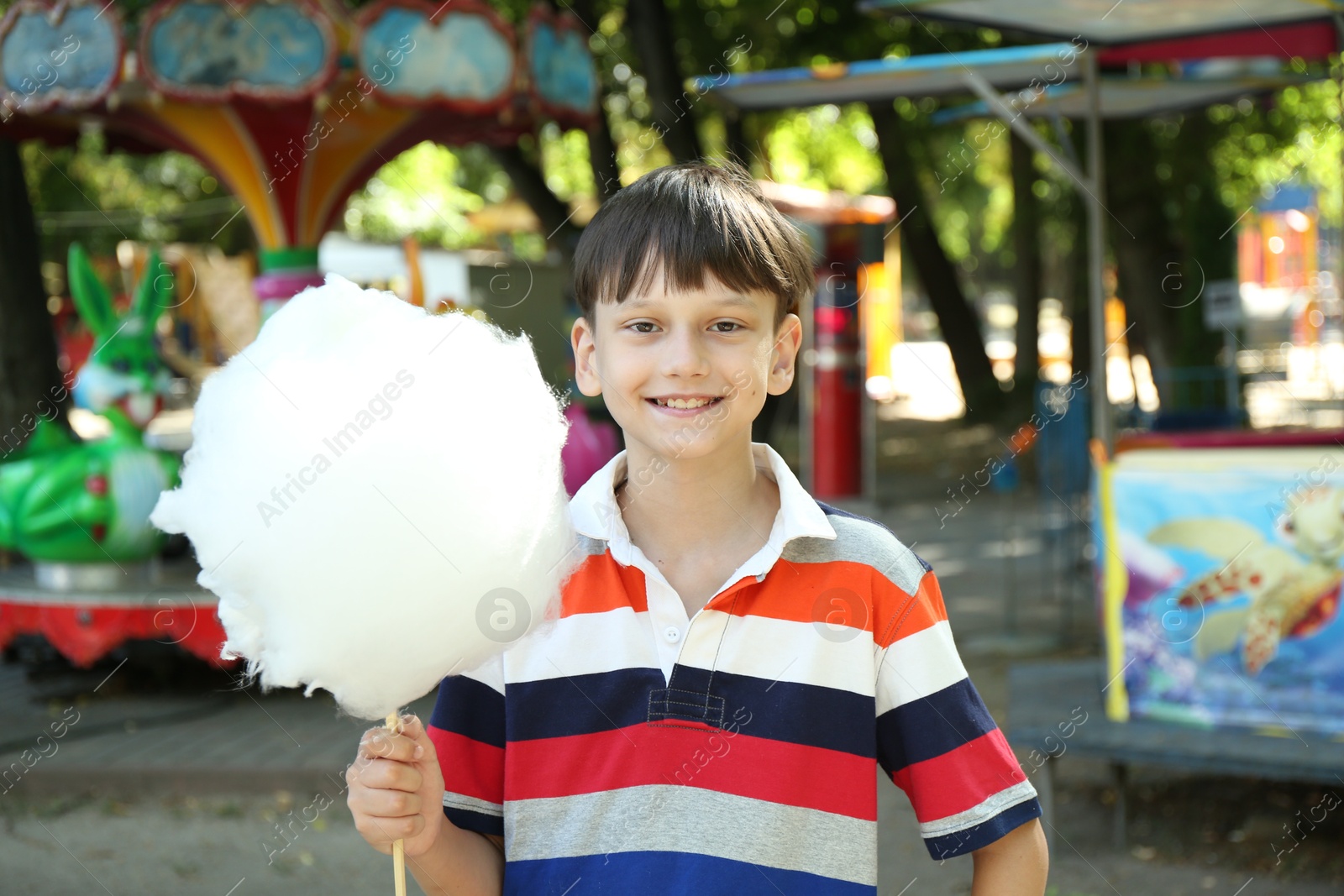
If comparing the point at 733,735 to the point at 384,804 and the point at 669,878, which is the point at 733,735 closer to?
the point at 669,878

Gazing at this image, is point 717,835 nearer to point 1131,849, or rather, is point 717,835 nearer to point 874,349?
point 1131,849

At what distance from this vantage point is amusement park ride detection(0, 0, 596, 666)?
554 centimetres

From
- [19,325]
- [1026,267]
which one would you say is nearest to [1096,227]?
[19,325]

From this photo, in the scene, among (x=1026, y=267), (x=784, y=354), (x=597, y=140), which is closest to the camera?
(x=784, y=354)

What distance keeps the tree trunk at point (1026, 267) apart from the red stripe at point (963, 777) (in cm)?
1261

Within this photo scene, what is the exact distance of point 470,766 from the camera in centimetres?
150

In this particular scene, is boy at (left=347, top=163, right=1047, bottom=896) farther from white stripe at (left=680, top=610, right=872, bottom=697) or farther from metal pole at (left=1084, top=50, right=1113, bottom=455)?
metal pole at (left=1084, top=50, right=1113, bottom=455)

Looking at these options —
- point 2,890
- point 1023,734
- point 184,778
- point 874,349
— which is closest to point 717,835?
point 1023,734

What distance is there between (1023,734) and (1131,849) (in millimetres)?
572

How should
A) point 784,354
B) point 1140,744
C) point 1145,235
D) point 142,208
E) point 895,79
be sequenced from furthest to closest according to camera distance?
point 142,208
point 1145,235
point 895,79
point 1140,744
point 784,354

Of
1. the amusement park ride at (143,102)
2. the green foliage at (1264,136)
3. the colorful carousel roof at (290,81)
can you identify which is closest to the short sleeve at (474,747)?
the amusement park ride at (143,102)

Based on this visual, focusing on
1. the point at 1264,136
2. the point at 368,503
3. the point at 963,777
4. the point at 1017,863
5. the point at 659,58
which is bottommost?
the point at 1017,863

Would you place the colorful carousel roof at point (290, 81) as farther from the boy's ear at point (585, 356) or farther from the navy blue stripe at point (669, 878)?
the navy blue stripe at point (669, 878)

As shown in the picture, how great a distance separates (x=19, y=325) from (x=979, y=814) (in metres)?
6.89
